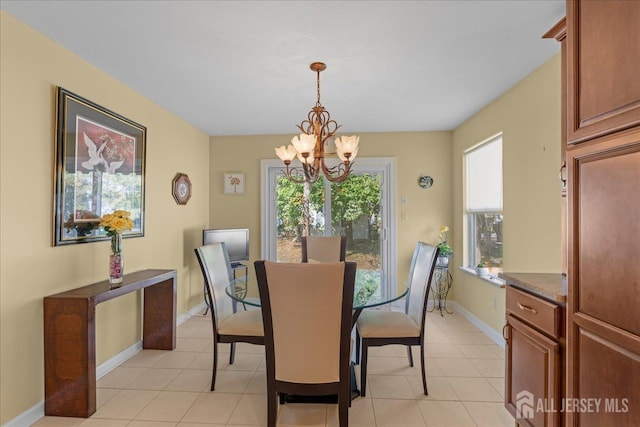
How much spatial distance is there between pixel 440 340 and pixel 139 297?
301 centimetres

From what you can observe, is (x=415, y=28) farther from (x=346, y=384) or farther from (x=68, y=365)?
(x=68, y=365)

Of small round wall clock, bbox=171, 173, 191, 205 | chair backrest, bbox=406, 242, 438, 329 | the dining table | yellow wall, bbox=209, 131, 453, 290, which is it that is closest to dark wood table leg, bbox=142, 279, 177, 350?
the dining table

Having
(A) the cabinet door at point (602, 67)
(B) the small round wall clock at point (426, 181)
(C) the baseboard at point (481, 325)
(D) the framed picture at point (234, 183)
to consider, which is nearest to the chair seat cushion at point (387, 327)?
(C) the baseboard at point (481, 325)

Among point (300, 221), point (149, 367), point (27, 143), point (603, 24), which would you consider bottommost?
point (149, 367)

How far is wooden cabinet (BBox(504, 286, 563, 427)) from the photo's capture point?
1469mm

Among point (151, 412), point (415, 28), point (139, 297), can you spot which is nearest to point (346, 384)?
point (151, 412)

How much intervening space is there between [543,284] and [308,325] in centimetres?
121

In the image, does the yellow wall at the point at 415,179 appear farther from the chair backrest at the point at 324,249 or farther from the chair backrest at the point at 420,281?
the chair backrest at the point at 420,281

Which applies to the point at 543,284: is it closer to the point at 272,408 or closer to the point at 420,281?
the point at 420,281

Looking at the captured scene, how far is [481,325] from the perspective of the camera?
11.9 ft

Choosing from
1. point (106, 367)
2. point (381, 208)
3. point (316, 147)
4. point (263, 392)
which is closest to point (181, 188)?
point (106, 367)

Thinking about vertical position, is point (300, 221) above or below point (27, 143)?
below

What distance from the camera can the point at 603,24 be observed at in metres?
1.22

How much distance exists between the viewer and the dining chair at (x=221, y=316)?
7.64 ft
